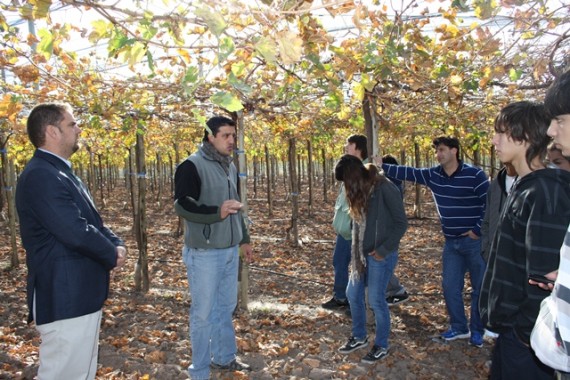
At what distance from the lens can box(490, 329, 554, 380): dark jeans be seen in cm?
183

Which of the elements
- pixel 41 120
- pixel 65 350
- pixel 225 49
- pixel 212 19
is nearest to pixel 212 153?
pixel 41 120

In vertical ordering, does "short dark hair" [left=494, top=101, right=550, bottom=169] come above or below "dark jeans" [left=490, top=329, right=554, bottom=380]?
above

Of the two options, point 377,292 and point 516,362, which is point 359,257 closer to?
point 377,292

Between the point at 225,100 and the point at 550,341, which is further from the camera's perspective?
the point at 225,100

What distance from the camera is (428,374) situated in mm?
3809

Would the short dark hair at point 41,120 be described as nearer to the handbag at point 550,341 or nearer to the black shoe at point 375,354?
the handbag at point 550,341

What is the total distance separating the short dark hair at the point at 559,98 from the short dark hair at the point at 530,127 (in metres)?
0.56

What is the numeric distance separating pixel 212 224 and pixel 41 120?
4.53 feet

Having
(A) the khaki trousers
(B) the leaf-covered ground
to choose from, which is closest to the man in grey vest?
(B) the leaf-covered ground

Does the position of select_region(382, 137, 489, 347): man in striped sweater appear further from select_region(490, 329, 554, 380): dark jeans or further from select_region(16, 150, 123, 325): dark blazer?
select_region(16, 150, 123, 325): dark blazer

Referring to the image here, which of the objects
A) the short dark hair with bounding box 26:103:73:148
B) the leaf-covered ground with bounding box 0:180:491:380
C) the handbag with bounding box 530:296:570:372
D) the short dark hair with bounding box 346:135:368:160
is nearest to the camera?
the handbag with bounding box 530:296:570:372

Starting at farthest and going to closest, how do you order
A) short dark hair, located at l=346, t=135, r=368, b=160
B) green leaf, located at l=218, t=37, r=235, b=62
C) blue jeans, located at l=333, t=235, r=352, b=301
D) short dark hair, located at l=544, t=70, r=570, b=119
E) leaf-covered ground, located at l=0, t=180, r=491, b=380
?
blue jeans, located at l=333, t=235, r=352, b=301 → short dark hair, located at l=346, t=135, r=368, b=160 → leaf-covered ground, located at l=0, t=180, r=491, b=380 → green leaf, located at l=218, t=37, r=235, b=62 → short dark hair, located at l=544, t=70, r=570, b=119

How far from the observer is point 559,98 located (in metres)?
1.47

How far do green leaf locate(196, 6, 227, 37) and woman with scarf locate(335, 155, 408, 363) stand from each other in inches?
97.7
